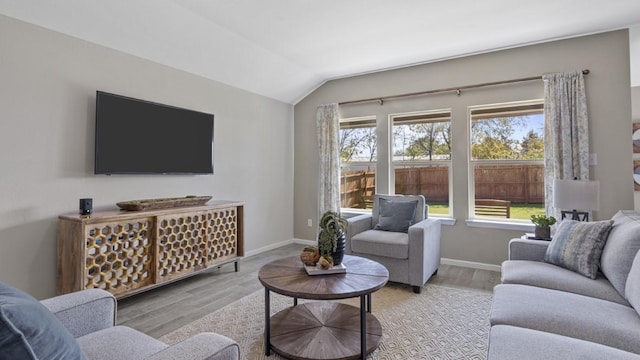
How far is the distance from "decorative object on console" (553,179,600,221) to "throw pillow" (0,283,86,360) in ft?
11.1

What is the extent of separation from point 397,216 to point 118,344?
9.42ft

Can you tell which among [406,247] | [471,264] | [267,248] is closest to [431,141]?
[471,264]

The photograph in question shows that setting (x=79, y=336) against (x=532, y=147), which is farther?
(x=532, y=147)

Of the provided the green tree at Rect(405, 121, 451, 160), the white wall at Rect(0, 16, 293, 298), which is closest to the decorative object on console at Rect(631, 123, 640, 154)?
the green tree at Rect(405, 121, 451, 160)

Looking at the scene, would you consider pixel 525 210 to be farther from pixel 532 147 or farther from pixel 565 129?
pixel 565 129

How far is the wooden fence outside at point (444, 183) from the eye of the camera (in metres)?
3.73

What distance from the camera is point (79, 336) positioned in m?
1.34

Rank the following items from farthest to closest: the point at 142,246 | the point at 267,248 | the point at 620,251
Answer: the point at 267,248 → the point at 142,246 → the point at 620,251

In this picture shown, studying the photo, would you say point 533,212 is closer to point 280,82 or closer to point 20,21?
point 280,82

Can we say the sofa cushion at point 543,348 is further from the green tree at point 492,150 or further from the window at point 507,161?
the green tree at point 492,150

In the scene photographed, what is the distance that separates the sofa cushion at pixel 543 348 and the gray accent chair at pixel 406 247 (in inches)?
66.0

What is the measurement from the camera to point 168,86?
11.2ft

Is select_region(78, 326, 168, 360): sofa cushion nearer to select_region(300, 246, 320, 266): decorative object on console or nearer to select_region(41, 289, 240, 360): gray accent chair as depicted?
select_region(41, 289, 240, 360): gray accent chair

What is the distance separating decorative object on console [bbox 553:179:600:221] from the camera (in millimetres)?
2645
